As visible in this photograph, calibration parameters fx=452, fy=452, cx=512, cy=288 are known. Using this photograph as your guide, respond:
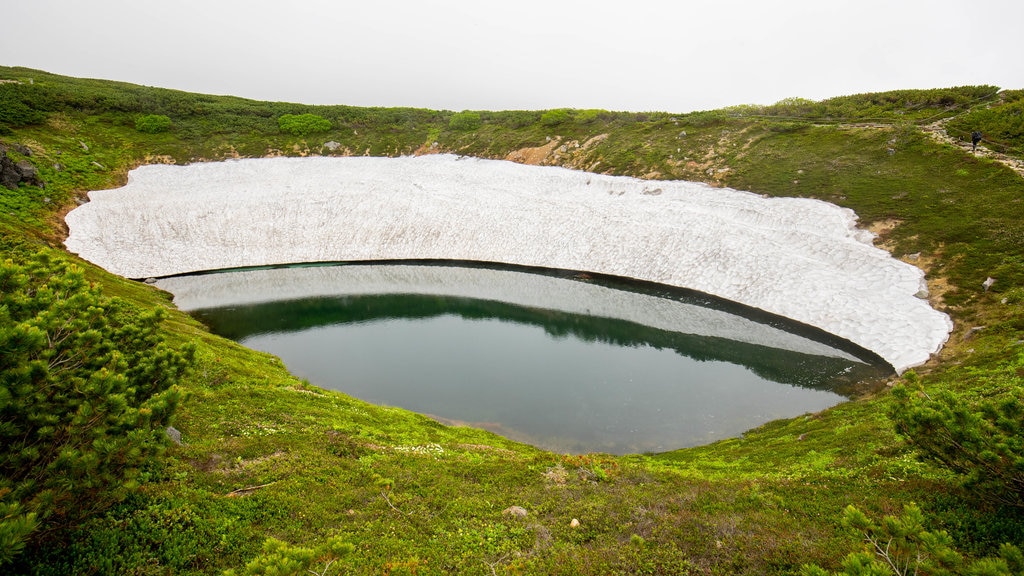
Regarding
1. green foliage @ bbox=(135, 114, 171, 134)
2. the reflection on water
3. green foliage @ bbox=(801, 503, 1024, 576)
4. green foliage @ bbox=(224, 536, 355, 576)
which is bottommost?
the reflection on water

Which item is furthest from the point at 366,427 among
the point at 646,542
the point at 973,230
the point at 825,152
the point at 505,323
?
the point at 825,152

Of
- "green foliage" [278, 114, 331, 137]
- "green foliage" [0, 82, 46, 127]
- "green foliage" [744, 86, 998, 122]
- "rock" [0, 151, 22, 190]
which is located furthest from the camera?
"green foliage" [278, 114, 331, 137]

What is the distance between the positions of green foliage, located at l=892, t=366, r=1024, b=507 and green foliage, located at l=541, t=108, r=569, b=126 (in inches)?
2461

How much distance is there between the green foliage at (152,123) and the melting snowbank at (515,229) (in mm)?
10948

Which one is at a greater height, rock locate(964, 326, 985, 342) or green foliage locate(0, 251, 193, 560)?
green foliage locate(0, 251, 193, 560)

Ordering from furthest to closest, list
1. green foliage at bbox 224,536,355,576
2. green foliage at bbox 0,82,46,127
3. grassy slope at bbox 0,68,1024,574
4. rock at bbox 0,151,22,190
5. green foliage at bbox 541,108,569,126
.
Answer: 1. green foliage at bbox 541,108,569,126
2. green foliage at bbox 0,82,46,127
3. rock at bbox 0,151,22,190
4. grassy slope at bbox 0,68,1024,574
5. green foliage at bbox 224,536,355,576

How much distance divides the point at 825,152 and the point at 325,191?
52293 millimetres

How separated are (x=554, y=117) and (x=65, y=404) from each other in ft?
218

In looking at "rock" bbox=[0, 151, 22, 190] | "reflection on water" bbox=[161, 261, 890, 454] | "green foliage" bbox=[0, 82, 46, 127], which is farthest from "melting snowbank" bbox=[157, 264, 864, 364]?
"green foliage" bbox=[0, 82, 46, 127]

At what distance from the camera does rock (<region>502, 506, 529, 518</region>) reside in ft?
33.3

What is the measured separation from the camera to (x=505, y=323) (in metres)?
32.7

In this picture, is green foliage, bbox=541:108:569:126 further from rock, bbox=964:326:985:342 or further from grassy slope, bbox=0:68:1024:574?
rock, bbox=964:326:985:342

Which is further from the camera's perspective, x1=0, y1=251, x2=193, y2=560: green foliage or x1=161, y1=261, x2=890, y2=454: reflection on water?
x1=161, y1=261, x2=890, y2=454: reflection on water

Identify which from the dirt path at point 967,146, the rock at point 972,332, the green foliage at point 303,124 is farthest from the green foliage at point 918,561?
the green foliage at point 303,124
